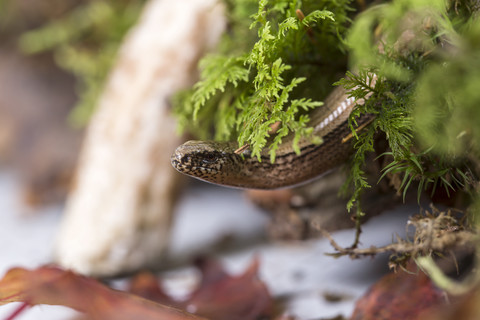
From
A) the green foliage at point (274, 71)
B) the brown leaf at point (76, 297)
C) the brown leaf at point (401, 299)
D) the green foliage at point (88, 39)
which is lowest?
the brown leaf at point (401, 299)

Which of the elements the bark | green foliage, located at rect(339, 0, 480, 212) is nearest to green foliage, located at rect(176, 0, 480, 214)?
green foliage, located at rect(339, 0, 480, 212)

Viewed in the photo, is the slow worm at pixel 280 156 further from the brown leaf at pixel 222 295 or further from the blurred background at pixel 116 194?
the brown leaf at pixel 222 295

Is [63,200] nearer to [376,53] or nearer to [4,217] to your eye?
[4,217]

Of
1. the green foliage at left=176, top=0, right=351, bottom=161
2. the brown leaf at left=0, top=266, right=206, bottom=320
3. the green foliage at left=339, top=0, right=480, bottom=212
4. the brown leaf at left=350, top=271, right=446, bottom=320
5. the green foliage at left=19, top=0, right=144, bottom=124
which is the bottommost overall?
the brown leaf at left=350, top=271, right=446, bottom=320

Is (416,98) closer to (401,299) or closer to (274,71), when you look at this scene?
(274,71)

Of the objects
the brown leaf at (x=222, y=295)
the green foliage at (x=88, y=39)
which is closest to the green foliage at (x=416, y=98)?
the brown leaf at (x=222, y=295)

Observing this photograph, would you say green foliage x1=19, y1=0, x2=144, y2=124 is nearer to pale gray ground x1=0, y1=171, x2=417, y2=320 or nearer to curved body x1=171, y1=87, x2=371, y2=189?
pale gray ground x1=0, y1=171, x2=417, y2=320
